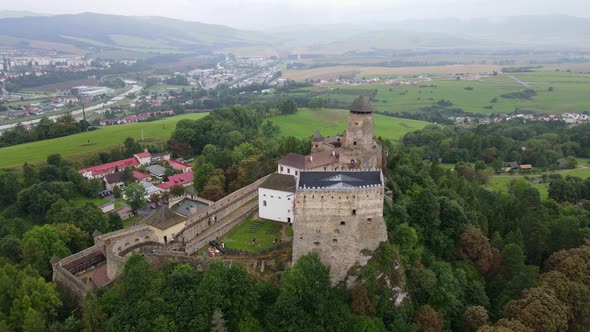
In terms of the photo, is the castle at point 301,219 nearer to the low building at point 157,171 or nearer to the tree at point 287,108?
the low building at point 157,171

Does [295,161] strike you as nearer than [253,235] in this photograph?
No

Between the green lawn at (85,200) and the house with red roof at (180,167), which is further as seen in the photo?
the house with red roof at (180,167)

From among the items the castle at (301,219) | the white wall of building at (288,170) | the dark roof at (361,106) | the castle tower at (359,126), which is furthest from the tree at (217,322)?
→ the dark roof at (361,106)

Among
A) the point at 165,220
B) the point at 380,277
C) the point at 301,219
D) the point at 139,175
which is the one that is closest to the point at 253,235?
the point at 165,220

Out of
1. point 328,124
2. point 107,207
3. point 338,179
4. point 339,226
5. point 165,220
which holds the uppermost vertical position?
point 338,179

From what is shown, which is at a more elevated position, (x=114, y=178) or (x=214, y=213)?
(x=214, y=213)

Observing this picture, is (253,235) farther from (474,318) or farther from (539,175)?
(539,175)

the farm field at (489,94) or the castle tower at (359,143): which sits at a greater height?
the castle tower at (359,143)
